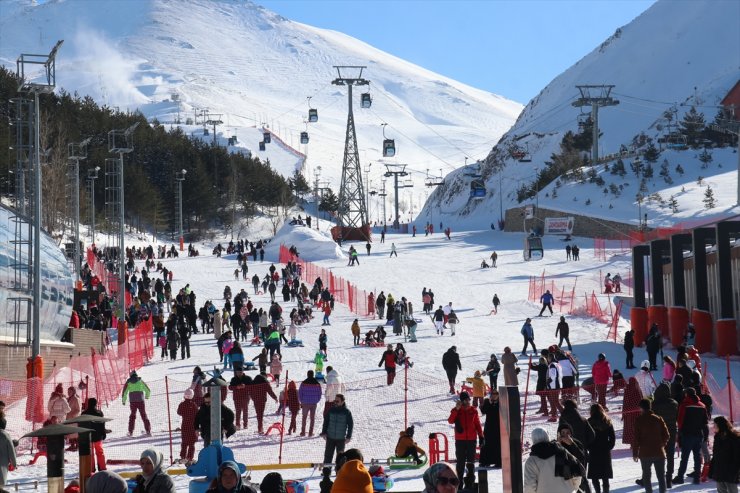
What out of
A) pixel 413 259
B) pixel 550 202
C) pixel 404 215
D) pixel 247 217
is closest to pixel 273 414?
pixel 413 259

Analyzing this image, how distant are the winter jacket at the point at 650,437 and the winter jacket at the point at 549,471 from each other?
123 inches

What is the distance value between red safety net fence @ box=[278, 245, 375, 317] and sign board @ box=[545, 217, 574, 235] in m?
17.9

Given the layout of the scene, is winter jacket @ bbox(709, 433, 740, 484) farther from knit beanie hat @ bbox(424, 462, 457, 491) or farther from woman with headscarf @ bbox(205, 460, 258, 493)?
woman with headscarf @ bbox(205, 460, 258, 493)

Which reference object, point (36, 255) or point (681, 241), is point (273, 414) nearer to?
point (36, 255)

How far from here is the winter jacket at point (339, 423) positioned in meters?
14.0

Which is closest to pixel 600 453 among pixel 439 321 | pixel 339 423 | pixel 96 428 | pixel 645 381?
pixel 339 423

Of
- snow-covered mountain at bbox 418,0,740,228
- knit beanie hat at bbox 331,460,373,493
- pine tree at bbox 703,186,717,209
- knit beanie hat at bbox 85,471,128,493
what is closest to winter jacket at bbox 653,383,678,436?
knit beanie hat at bbox 331,460,373,493

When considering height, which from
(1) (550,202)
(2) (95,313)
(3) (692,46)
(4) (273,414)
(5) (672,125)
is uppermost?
(3) (692,46)

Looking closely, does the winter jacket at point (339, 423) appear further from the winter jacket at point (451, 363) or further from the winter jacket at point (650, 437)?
the winter jacket at point (451, 363)

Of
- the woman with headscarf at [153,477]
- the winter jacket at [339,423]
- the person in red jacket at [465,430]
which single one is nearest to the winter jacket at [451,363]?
the winter jacket at [339,423]

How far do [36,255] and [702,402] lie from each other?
12247 millimetres

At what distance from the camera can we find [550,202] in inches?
2788

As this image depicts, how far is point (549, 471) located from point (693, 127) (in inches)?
3034

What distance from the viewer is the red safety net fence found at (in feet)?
125
